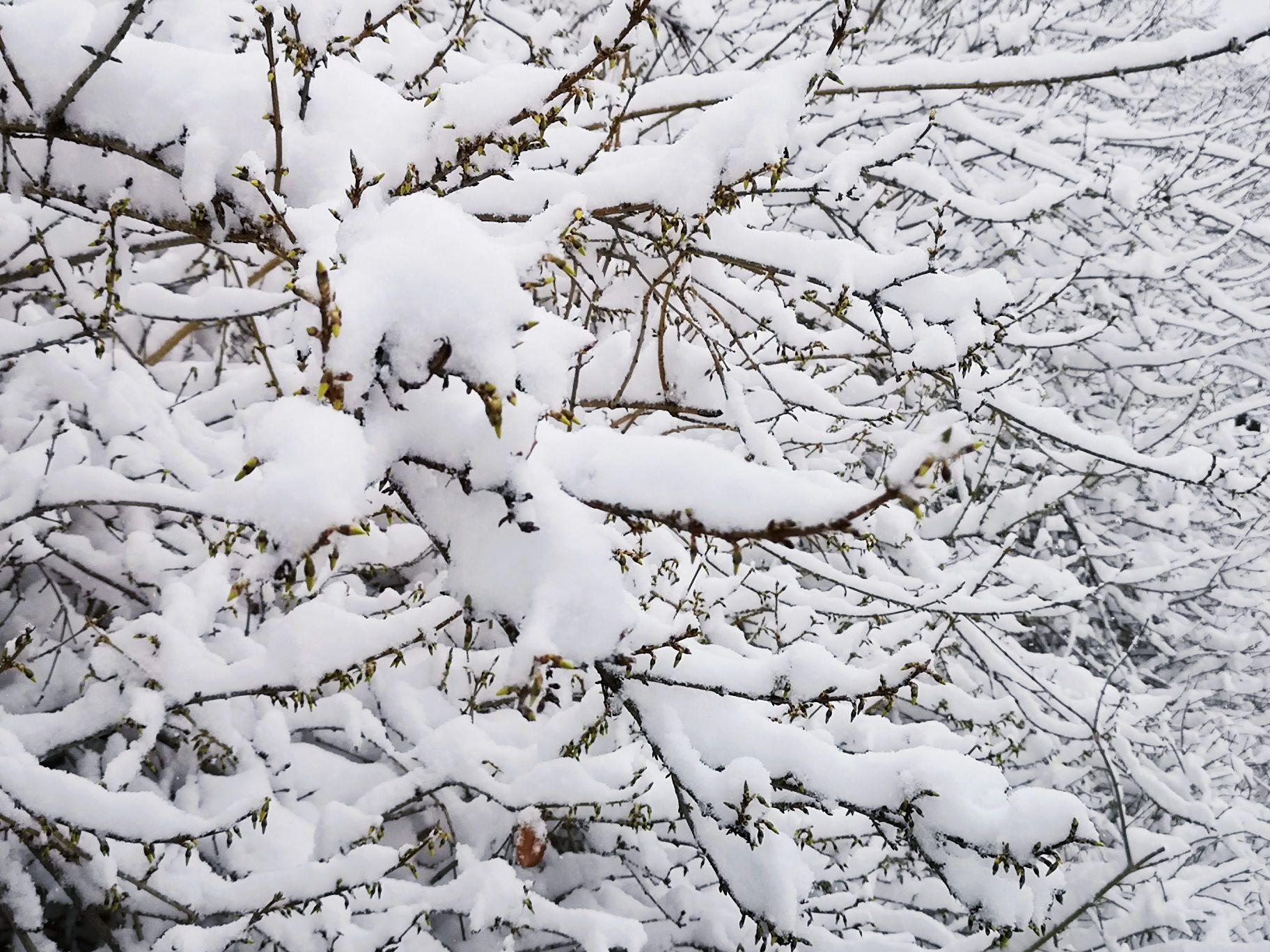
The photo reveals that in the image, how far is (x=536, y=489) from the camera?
957mm

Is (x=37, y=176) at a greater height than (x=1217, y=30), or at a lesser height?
lesser

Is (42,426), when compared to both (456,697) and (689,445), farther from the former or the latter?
(689,445)

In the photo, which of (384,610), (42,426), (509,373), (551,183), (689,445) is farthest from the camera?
(384,610)

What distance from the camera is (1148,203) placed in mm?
3643

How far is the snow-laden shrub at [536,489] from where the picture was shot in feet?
3.17

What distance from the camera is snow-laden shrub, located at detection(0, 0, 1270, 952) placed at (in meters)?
0.97

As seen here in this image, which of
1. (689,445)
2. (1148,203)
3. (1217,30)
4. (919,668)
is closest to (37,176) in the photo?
(689,445)

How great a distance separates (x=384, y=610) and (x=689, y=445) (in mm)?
1849

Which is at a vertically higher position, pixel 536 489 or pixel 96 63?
pixel 96 63

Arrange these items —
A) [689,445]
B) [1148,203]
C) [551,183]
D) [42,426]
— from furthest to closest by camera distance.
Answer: [1148,203], [42,426], [551,183], [689,445]

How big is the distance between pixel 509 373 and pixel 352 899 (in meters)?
2.15

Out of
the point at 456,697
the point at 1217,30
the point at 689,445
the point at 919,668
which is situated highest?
the point at 1217,30

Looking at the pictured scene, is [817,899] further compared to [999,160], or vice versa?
[999,160]

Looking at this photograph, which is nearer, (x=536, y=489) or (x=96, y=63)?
(x=536, y=489)
